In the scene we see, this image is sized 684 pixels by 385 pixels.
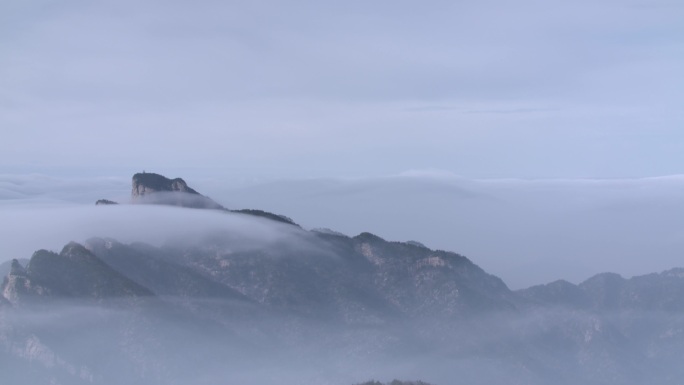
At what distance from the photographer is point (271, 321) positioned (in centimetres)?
15988

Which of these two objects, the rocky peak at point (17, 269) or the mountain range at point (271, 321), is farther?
the rocky peak at point (17, 269)

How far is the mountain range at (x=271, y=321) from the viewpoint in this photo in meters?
127

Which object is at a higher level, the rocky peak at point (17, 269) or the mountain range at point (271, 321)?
the rocky peak at point (17, 269)

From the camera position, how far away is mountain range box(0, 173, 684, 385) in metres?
127

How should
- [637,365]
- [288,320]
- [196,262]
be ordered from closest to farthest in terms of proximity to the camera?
[288,320]
[196,262]
[637,365]

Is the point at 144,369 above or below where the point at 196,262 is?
below

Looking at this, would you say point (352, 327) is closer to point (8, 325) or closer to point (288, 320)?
point (288, 320)

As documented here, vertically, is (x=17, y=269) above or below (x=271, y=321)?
above

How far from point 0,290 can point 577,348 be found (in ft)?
404

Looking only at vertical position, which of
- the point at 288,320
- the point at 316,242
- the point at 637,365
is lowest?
the point at 637,365

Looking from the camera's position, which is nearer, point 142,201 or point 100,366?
point 100,366

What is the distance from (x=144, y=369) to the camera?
125875 millimetres

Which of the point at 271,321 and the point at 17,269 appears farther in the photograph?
the point at 271,321

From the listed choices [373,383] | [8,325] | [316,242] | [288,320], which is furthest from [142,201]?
[373,383]
